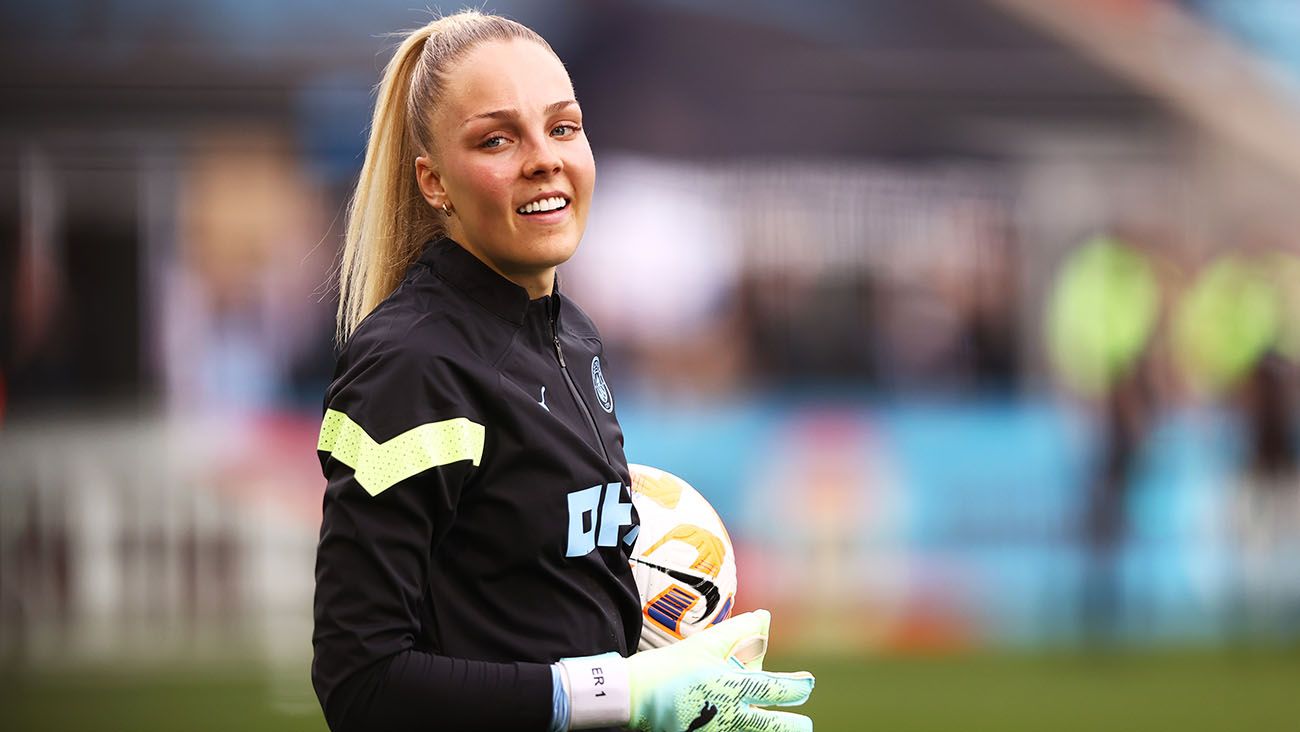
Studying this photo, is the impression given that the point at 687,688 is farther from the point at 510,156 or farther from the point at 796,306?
the point at 796,306

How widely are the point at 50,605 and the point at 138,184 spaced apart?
3.08 metres

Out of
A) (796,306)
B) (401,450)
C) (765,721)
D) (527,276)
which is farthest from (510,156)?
(796,306)

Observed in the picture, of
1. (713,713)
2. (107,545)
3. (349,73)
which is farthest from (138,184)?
(713,713)

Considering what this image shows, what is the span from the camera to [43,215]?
1075 cm

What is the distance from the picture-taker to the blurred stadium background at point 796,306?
9414mm

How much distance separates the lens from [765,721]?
6.93 feet

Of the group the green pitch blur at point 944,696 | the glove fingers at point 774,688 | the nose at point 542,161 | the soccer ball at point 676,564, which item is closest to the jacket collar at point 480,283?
the nose at point 542,161

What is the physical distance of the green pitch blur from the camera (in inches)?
259

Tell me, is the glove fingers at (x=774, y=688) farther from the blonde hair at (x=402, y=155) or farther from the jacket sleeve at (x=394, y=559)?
the blonde hair at (x=402, y=155)

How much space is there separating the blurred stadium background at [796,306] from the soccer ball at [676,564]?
231 inches

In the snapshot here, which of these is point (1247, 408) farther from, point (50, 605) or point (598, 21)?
point (50, 605)

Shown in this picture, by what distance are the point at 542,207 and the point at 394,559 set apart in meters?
0.52

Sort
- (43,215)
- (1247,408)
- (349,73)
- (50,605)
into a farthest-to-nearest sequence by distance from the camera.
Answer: (349,73) → (43,215) → (1247,408) → (50,605)

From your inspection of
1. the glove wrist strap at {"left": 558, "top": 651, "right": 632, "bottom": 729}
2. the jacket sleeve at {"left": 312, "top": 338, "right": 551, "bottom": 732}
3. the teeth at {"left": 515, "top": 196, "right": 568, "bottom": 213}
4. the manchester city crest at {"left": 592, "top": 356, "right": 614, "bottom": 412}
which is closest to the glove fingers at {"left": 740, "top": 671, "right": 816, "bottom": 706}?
the glove wrist strap at {"left": 558, "top": 651, "right": 632, "bottom": 729}
